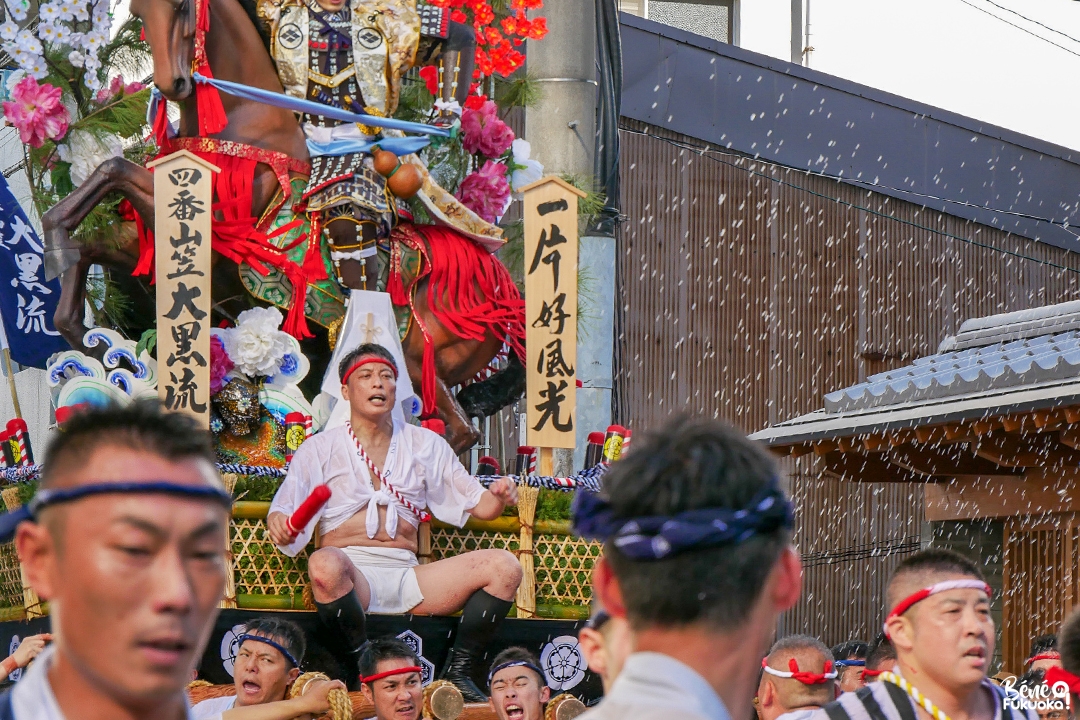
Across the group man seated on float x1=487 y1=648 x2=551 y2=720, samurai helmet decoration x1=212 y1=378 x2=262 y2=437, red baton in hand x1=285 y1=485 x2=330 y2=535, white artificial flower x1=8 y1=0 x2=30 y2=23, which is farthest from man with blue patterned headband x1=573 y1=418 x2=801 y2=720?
white artificial flower x1=8 y1=0 x2=30 y2=23

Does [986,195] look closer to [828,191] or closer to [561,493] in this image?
[828,191]

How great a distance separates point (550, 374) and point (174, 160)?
7.12 ft

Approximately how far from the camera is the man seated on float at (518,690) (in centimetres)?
566

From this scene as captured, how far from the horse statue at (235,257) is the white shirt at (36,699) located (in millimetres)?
6149

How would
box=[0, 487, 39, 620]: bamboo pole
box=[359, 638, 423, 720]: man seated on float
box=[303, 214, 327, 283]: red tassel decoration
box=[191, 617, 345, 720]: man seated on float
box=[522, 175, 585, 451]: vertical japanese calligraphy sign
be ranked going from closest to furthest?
box=[191, 617, 345, 720]: man seated on float → box=[359, 638, 423, 720]: man seated on float → box=[0, 487, 39, 620]: bamboo pole → box=[522, 175, 585, 451]: vertical japanese calligraphy sign → box=[303, 214, 327, 283]: red tassel decoration

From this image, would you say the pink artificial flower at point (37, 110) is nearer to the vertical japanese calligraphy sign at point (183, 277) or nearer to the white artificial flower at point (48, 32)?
the white artificial flower at point (48, 32)

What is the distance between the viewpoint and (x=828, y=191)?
15.3 meters

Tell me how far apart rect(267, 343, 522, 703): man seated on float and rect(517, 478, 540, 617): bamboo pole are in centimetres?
13

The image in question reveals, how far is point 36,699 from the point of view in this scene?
167 cm

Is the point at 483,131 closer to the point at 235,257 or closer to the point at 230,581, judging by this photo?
the point at 235,257

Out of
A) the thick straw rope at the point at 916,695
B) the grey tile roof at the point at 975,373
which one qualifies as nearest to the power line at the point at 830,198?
the grey tile roof at the point at 975,373

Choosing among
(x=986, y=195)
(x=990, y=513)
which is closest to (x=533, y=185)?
(x=990, y=513)

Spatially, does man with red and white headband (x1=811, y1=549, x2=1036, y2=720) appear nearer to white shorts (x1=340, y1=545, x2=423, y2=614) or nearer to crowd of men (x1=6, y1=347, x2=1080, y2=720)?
crowd of men (x1=6, y1=347, x2=1080, y2=720)

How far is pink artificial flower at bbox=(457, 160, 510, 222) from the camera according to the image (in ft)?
29.1
